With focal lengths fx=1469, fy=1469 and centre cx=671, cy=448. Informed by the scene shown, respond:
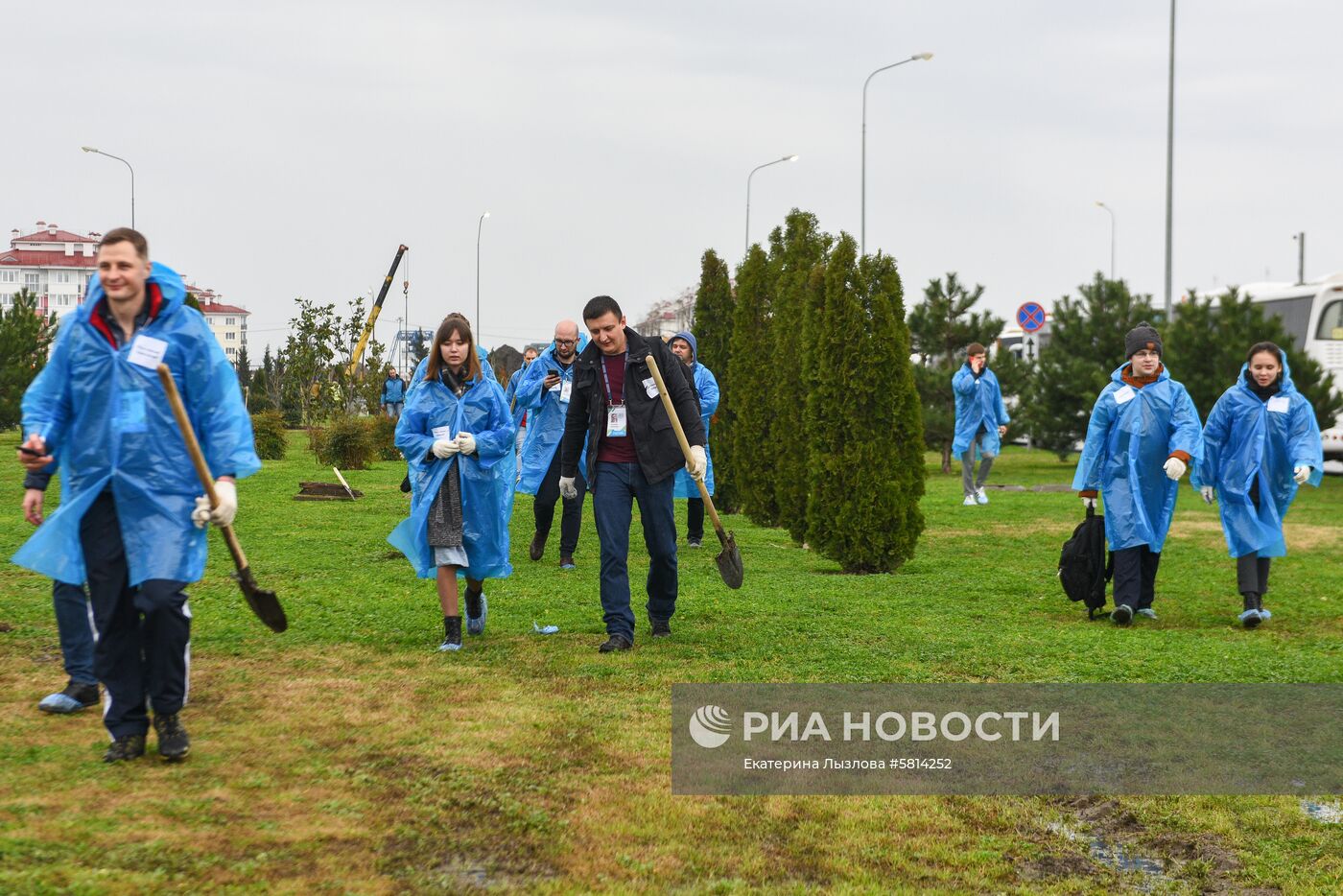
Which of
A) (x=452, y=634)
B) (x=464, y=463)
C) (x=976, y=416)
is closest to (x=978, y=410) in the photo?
(x=976, y=416)

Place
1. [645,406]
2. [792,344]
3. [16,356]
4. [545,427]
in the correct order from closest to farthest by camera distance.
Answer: [645,406] < [545,427] < [792,344] < [16,356]

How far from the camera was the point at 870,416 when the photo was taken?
457 inches

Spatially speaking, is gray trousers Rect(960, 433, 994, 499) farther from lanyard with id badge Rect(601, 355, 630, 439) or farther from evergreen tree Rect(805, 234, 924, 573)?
lanyard with id badge Rect(601, 355, 630, 439)

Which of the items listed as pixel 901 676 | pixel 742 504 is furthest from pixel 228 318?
pixel 901 676

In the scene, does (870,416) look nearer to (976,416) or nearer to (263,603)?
(263,603)

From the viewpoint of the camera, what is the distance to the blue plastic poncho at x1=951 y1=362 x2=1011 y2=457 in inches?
729

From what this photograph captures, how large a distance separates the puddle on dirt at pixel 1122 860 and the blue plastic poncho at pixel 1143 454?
447 centimetres

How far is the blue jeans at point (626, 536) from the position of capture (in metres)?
7.70

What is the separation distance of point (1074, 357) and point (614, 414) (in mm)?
21597

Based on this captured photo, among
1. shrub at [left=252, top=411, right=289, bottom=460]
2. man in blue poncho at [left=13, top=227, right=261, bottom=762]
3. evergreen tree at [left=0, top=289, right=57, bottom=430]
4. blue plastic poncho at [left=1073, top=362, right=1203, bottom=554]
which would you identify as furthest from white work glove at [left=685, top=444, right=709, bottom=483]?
evergreen tree at [left=0, top=289, right=57, bottom=430]

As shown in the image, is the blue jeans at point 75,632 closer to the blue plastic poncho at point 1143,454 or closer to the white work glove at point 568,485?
the white work glove at point 568,485

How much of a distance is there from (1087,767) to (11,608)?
6.35 meters

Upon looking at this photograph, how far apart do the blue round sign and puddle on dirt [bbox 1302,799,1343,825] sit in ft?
90.9

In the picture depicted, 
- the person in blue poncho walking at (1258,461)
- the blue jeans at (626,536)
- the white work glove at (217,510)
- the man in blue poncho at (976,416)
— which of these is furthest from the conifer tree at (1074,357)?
the white work glove at (217,510)
